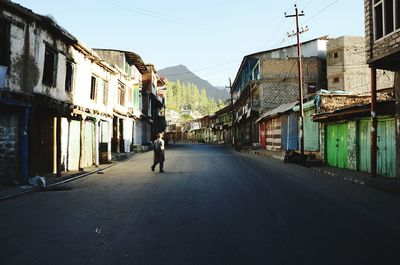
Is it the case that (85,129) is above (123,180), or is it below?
above

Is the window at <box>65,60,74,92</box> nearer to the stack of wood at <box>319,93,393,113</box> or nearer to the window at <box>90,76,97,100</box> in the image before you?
the window at <box>90,76,97,100</box>

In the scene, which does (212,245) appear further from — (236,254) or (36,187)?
(36,187)

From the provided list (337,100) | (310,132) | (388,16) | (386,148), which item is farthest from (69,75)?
(310,132)

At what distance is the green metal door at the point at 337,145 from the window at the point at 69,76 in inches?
548

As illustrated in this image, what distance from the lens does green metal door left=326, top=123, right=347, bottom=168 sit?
55.1 feet

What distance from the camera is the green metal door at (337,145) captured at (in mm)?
16781

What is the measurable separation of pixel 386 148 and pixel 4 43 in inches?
578

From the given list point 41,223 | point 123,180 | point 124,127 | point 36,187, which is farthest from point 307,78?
point 41,223

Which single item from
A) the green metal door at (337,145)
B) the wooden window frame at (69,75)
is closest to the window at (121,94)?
the wooden window frame at (69,75)

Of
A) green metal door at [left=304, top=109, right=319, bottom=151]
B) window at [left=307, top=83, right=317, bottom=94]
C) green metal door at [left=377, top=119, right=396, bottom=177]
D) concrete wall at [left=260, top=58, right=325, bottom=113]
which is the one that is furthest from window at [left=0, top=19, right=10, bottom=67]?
window at [left=307, top=83, right=317, bottom=94]

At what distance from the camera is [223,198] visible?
28.4ft

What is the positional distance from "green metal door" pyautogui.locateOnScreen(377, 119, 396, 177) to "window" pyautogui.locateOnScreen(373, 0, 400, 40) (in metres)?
3.42

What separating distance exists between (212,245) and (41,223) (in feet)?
11.5

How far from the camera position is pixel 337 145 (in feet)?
57.6
